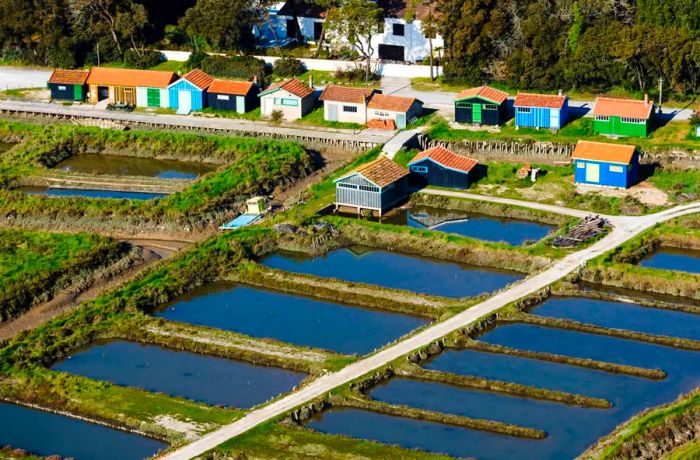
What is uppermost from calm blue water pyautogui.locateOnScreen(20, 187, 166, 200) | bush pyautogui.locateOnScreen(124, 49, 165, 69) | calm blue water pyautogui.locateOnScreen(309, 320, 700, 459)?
bush pyautogui.locateOnScreen(124, 49, 165, 69)

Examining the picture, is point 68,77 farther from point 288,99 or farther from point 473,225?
point 473,225

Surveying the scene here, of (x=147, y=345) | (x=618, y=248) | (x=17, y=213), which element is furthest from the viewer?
(x=17, y=213)

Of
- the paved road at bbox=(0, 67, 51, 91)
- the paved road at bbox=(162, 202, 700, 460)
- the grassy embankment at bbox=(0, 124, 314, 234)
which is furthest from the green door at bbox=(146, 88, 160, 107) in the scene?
the paved road at bbox=(162, 202, 700, 460)

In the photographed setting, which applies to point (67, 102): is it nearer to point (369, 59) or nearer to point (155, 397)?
point (369, 59)

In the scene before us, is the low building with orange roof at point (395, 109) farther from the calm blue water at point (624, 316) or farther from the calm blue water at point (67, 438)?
the calm blue water at point (67, 438)

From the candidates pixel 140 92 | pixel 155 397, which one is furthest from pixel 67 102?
pixel 155 397

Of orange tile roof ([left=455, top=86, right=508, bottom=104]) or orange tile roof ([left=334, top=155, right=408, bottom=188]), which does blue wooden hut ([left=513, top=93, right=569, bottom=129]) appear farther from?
orange tile roof ([left=334, top=155, right=408, bottom=188])
